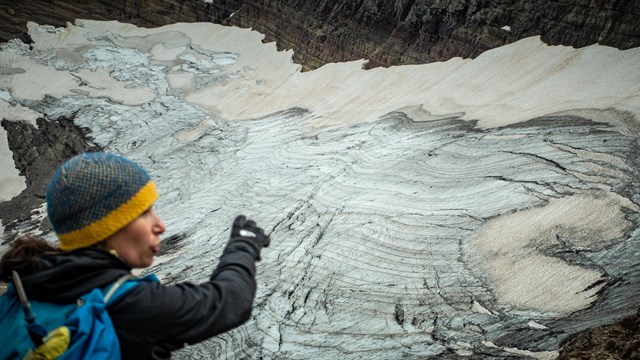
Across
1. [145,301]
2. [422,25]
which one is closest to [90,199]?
[145,301]

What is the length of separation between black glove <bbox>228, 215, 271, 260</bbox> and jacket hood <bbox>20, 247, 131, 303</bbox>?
356mm

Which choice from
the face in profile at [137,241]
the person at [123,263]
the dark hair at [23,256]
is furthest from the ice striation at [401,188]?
the dark hair at [23,256]

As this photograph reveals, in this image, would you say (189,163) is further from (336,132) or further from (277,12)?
(277,12)

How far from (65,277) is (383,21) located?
39.7 ft

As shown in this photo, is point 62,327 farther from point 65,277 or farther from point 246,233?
point 246,233

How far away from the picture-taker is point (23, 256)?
158 cm

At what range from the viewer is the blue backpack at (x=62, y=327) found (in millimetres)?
1421

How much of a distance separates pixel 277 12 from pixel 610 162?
10697mm

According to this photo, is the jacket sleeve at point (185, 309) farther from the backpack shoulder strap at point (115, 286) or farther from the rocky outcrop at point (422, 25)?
the rocky outcrop at point (422, 25)

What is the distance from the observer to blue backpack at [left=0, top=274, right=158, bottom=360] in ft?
4.66

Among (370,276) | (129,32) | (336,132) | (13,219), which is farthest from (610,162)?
(129,32)

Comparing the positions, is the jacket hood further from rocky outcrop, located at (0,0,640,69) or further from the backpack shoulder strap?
rocky outcrop, located at (0,0,640,69)

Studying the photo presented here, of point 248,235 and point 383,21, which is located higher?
point 383,21

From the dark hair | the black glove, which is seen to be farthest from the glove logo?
the dark hair
